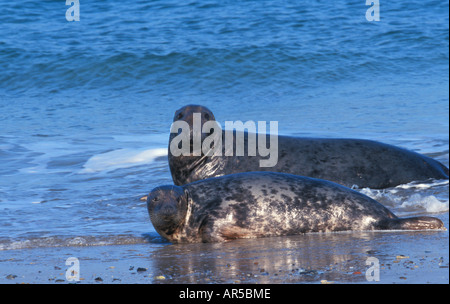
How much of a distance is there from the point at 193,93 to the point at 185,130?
7.77 metres

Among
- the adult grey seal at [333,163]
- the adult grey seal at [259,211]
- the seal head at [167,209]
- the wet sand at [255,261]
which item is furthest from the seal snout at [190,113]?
the wet sand at [255,261]

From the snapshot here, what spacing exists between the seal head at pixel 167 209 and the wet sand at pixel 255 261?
122mm

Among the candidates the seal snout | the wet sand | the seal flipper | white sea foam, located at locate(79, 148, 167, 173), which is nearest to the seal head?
the wet sand

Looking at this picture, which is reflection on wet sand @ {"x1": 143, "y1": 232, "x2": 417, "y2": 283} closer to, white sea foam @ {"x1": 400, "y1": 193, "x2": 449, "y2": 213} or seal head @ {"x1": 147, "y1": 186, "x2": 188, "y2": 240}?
seal head @ {"x1": 147, "y1": 186, "x2": 188, "y2": 240}

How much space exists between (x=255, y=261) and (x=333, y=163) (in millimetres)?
3529

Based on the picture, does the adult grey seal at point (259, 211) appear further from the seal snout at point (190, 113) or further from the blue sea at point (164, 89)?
the seal snout at point (190, 113)

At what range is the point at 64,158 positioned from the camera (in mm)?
9242

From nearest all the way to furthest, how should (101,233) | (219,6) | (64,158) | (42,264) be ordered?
(42,264)
(101,233)
(64,158)
(219,6)

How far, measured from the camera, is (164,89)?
1508cm

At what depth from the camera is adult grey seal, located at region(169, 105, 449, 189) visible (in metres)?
7.22

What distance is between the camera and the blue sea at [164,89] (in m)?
6.84

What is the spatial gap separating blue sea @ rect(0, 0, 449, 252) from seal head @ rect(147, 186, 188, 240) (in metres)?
0.19

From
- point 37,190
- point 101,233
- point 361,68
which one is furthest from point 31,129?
point 361,68

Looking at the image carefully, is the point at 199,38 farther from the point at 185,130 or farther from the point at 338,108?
the point at 185,130
